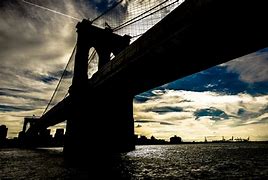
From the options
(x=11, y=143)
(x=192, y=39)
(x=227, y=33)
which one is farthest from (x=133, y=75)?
(x=11, y=143)

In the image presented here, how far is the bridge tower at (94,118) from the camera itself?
16956mm

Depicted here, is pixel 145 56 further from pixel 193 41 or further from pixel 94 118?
pixel 94 118

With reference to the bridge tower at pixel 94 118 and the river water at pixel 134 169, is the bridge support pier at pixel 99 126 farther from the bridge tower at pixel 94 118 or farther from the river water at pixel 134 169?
the river water at pixel 134 169

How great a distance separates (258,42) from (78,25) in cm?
1535

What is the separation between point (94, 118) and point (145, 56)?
380 inches

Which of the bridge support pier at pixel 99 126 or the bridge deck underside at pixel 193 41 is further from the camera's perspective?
the bridge support pier at pixel 99 126

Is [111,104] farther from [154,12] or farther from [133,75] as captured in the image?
[154,12]

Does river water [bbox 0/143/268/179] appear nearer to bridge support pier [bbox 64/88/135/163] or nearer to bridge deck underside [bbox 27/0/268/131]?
bridge support pier [bbox 64/88/135/163]

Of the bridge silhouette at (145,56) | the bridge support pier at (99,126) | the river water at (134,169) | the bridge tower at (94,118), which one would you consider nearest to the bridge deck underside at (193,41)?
the bridge silhouette at (145,56)

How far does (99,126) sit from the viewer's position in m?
17.7

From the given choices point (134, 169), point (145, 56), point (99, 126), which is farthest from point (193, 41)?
point (99, 126)

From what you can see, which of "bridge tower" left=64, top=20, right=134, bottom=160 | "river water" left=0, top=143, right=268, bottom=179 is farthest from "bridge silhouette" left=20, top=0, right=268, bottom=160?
"river water" left=0, top=143, right=268, bottom=179

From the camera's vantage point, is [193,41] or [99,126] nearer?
[193,41]

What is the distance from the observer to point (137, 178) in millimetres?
8688
